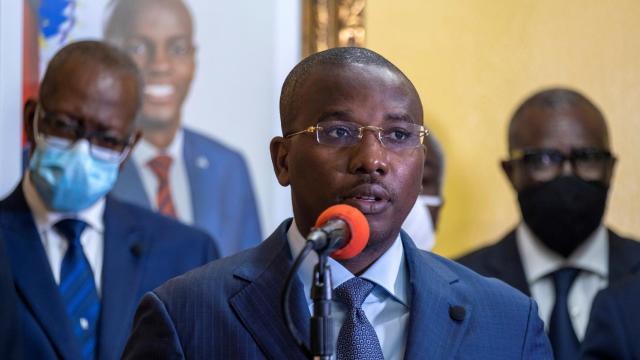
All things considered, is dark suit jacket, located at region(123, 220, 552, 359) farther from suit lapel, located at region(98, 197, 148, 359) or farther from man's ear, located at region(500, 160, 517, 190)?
man's ear, located at region(500, 160, 517, 190)

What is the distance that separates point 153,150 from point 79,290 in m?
1.27

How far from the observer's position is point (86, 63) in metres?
3.88

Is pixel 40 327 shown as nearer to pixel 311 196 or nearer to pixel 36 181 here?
pixel 36 181

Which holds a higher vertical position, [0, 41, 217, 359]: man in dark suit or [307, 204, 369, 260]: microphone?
[307, 204, 369, 260]: microphone

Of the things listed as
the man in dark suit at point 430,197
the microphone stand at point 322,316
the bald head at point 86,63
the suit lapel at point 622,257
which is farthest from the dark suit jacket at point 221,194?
the microphone stand at point 322,316

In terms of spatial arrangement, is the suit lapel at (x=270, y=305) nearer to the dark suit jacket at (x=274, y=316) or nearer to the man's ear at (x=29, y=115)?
the dark suit jacket at (x=274, y=316)

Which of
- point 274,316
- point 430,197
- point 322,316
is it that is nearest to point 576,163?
point 430,197

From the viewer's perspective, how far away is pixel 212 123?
5.11 metres

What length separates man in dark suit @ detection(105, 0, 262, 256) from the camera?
4820 mm

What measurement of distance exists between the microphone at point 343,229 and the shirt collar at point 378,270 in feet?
1.05

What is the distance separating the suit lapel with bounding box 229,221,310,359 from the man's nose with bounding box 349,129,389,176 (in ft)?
0.89

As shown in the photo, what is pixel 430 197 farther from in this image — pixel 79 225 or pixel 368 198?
pixel 368 198

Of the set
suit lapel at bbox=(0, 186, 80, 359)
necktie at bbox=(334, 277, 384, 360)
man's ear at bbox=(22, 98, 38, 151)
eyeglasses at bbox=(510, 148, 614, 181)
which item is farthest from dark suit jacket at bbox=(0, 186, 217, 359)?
necktie at bbox=(334, 277, 384, 360)

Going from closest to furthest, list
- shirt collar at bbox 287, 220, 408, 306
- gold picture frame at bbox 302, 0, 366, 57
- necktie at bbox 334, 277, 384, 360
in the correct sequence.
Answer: necktie at bbox 334, 277, 384, 360 → shirt collar at bbox 287, 220, 408, 306 → gold picture frame at bbox 302, 0, 366, 57
